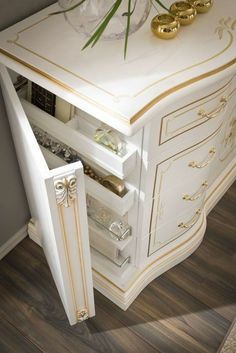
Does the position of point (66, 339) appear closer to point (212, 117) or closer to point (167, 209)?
point (167, 209)

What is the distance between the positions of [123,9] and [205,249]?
1004 mm

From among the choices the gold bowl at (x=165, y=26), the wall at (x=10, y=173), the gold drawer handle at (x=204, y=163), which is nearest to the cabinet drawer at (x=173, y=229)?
the gold drawer handle at (x=204, y=163)

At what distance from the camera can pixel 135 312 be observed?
Result: 1596 millimetres

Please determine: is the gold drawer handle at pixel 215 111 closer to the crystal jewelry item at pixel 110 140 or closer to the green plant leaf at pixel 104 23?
the crystal jewelry item at pixel 110 140

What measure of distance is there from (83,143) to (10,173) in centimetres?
47

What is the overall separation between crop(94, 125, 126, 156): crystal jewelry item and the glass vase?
247 mm

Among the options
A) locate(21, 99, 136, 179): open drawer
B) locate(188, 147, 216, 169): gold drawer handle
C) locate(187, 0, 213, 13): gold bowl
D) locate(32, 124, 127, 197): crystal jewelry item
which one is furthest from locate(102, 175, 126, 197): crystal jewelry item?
locate(187, 0, 213, 13): gold bowl

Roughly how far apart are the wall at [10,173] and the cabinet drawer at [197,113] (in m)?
0.51

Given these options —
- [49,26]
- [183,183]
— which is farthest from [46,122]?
[183,183]

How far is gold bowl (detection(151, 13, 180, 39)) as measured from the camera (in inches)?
44.7

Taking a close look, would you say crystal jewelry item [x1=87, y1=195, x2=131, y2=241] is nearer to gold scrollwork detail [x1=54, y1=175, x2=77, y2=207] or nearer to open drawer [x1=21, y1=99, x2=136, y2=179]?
open drawer [x1=21, y1=99, x2=136, y2=179]

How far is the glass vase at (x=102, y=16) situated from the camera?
1.11 m

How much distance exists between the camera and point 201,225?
1709mm

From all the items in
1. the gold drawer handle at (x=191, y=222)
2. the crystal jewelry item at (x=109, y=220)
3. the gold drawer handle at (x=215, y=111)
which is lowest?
the gold drawer handle at (x=191, y=222)
